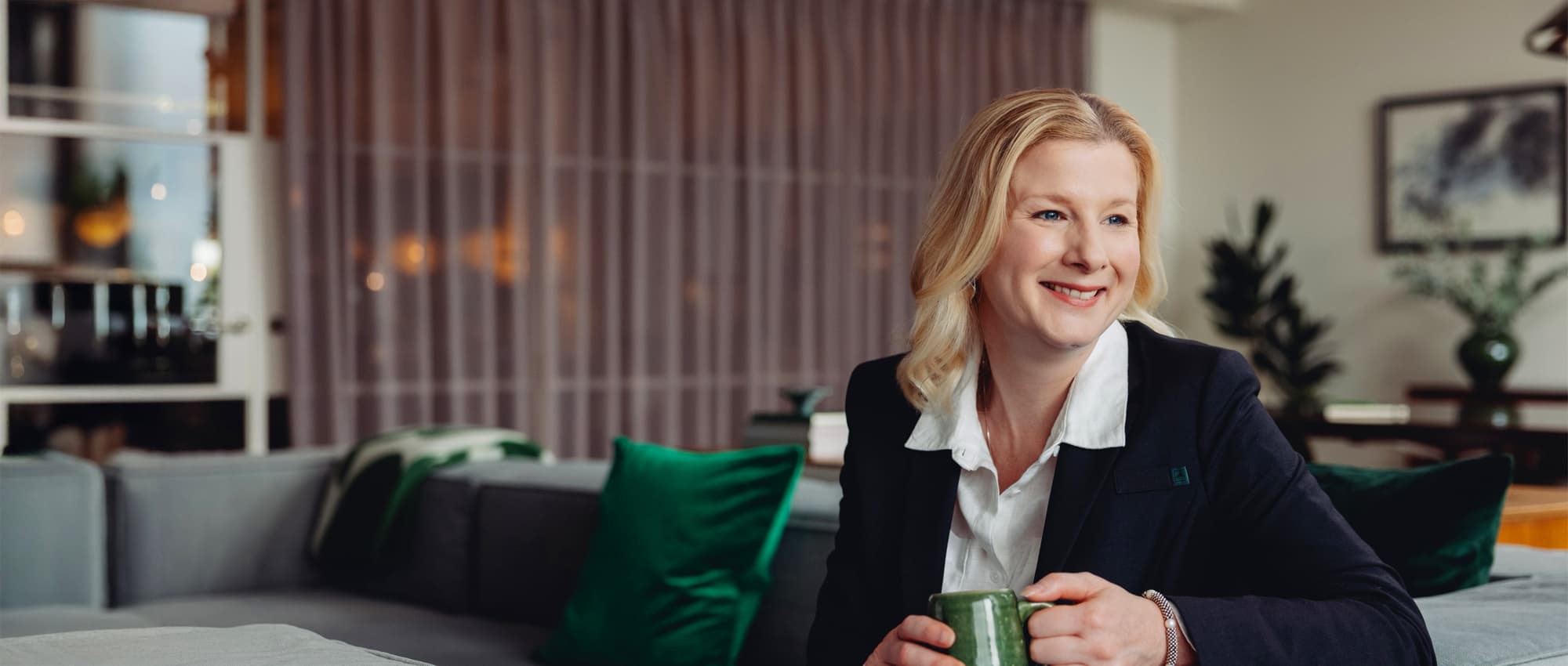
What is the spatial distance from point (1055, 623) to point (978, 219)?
39 cm

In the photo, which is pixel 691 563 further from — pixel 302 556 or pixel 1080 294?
pixel 302 556

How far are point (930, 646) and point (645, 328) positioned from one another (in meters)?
4.30

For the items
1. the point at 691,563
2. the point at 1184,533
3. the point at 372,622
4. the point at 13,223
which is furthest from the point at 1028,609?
A: the point at 13,223

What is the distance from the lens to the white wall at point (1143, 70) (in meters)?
6.50

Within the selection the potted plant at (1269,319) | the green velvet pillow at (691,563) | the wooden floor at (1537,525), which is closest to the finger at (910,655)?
the green velvet pillow at (691,563)

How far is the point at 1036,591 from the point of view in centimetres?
100

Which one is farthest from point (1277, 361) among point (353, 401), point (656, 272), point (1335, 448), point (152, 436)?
point (152, 436)

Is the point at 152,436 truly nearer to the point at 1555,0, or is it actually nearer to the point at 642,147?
the point at 642,147

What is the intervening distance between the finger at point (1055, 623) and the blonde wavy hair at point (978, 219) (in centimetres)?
35

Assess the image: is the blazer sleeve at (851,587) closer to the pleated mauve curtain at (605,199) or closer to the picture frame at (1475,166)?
the pleated mauve curtain at (605,199)

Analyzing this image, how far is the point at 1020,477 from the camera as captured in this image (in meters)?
1.28

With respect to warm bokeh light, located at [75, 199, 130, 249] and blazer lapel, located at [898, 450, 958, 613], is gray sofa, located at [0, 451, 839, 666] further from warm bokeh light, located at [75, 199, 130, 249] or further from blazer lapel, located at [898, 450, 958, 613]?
warm bokeh light, located at [75, 199, 130, 249]

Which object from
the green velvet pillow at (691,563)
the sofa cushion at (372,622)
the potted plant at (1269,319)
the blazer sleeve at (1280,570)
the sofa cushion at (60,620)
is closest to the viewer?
the blazer sleeve at (1280,570)

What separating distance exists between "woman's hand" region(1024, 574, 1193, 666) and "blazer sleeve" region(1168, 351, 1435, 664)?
0.10 ft
